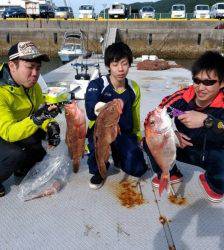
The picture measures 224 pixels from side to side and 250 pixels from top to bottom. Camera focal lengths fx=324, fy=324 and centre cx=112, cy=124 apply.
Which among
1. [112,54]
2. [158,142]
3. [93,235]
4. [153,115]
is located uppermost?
[112,54]

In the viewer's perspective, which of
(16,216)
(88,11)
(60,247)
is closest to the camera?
(60,247)

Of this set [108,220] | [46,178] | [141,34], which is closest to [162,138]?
[108,220]

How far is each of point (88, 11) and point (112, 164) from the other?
34047 millimetres

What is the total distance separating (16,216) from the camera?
125 inches

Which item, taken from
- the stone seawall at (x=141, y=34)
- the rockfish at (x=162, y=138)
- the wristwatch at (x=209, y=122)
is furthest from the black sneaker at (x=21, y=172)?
the stone seawall at (x=141, y=34)

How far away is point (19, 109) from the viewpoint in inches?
133

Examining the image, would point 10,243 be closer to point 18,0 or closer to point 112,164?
point 112,164

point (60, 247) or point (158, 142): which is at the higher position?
point (158, 142)

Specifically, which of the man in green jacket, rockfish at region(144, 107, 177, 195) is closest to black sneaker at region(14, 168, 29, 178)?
the man in green jacket

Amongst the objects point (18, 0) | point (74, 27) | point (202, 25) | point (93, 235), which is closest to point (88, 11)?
point (74, 27)

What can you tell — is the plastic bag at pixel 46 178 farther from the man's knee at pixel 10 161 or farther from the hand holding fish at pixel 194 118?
the hand holding fish at pixel 194 118

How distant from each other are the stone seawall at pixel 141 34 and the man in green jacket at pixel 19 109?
90.8ft

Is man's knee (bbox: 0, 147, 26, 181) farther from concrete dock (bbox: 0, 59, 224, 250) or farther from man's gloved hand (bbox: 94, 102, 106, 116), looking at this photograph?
man's gloved hand (bbox: 94, 102, 106, 116)

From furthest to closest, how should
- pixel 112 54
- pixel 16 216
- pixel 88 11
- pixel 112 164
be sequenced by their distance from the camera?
pixel 88 11, pixel 112 164, pixel 112 54, pixel 16 216
